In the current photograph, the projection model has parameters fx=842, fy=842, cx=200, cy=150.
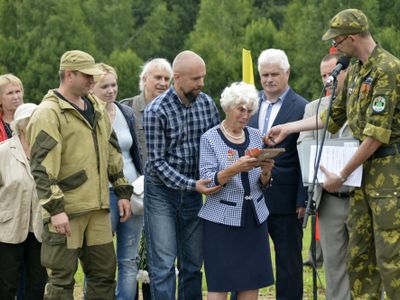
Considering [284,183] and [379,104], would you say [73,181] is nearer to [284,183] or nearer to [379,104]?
[284,183]

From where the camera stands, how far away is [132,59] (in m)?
38.4

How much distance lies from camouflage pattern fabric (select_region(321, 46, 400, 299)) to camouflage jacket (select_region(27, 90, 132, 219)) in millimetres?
1925

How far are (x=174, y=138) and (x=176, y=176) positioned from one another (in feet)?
1.06

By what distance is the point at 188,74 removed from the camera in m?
6.77

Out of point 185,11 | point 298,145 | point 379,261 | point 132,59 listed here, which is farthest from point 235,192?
point 185,11

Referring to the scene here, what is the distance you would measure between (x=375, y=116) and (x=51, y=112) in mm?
2383

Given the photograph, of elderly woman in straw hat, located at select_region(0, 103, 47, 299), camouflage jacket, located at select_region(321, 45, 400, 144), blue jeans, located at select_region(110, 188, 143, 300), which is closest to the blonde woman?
blue jeans, located at select_region(110, 188, 143, 300)

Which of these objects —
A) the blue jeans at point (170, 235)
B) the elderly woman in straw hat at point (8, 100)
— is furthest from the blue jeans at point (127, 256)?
the elderly woman in straw hat at point (8, 100)

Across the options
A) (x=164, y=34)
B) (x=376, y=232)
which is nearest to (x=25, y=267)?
(x=376, y=232)

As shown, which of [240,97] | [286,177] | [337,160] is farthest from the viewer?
[286,177]

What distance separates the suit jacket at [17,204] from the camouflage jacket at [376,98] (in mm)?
2730

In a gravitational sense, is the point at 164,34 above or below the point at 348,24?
above

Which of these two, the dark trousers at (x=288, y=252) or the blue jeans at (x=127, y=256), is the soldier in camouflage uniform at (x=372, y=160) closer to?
the dark trousers at (x=288, y=252)

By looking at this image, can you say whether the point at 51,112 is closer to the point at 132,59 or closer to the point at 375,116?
the point at 375,116
